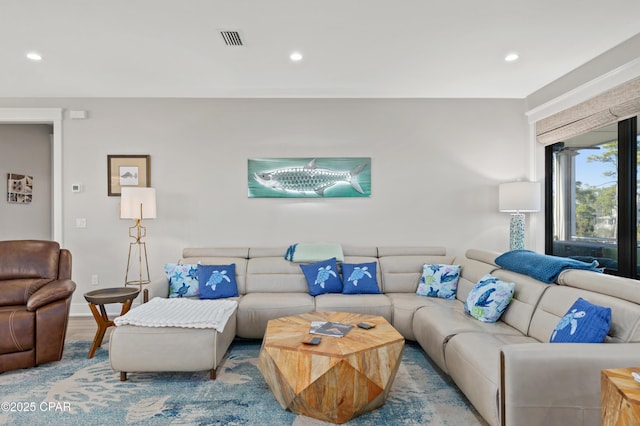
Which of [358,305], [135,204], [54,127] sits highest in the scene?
[54,127]

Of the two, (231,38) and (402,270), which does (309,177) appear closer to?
(402,270)

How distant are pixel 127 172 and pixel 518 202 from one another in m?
4.28

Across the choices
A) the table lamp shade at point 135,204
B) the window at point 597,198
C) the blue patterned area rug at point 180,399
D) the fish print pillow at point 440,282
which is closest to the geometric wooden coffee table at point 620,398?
the blue patterned area rug at point 180,399

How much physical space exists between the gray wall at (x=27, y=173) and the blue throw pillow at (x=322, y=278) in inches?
166

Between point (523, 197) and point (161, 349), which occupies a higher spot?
point (523, 197)

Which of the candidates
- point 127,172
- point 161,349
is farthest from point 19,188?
point 161,349

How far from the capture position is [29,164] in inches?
205

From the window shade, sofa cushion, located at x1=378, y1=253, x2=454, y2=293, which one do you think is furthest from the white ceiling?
sofa cushion, located at x1=378, y1=253, x2=454, y2=293

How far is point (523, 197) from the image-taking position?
3793 millimetres

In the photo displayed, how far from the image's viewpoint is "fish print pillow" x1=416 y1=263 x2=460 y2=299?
3522mm

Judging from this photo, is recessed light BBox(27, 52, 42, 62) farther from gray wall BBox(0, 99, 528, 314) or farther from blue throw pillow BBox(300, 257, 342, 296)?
blue throw pillow BBox(300, 257, 342, 296)

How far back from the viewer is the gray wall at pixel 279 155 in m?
4.20

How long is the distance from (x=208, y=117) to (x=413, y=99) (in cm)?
237

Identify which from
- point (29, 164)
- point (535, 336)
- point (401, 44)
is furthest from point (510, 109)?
point (29, 164)
